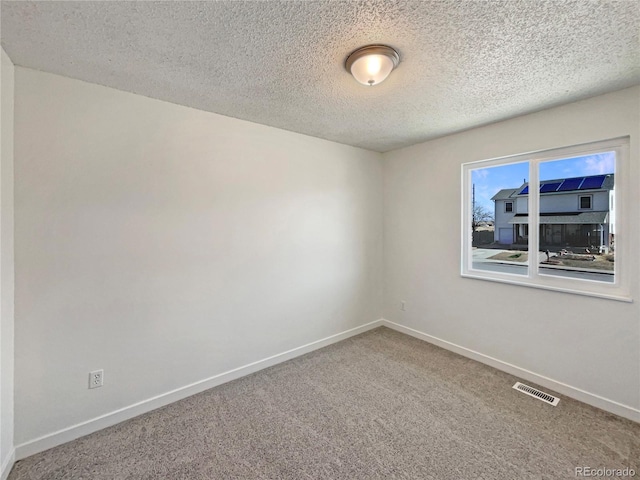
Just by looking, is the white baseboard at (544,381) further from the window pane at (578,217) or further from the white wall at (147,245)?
the white wall at (147,245)

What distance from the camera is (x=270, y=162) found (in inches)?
113

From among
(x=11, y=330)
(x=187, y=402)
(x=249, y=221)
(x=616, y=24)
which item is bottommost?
(x=187, y=402)

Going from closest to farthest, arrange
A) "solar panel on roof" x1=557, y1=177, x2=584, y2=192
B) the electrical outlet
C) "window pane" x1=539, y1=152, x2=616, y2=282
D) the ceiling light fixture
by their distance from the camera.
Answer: the ceiling light fixture, the electrical outlet, "window pane" x1=539, y1=152, x2=616, y2=282, "solar panel on roof" x1=557, y1=177, x2=584, y2=192

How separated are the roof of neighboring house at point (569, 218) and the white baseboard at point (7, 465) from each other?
168 inches

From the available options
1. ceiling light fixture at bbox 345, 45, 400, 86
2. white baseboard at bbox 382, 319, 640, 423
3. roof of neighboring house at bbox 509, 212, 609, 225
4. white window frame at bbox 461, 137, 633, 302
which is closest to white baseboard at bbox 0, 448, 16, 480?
ceiling light fixture at bbox 345, 45, 400, 86

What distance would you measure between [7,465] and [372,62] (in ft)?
10.5

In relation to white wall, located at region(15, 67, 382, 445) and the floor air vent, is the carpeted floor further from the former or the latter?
white wall, located at region(15, 67, 382, 445)

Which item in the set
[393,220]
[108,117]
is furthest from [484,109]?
[108,117]

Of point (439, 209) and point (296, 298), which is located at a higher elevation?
point (439, 209)

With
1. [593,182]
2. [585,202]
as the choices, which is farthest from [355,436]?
[593,182]

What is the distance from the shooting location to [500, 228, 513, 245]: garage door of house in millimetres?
2900

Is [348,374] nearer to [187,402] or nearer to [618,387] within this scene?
[187,402]

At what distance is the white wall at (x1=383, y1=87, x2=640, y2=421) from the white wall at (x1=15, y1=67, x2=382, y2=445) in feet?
3.84

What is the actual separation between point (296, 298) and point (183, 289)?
1183mm
